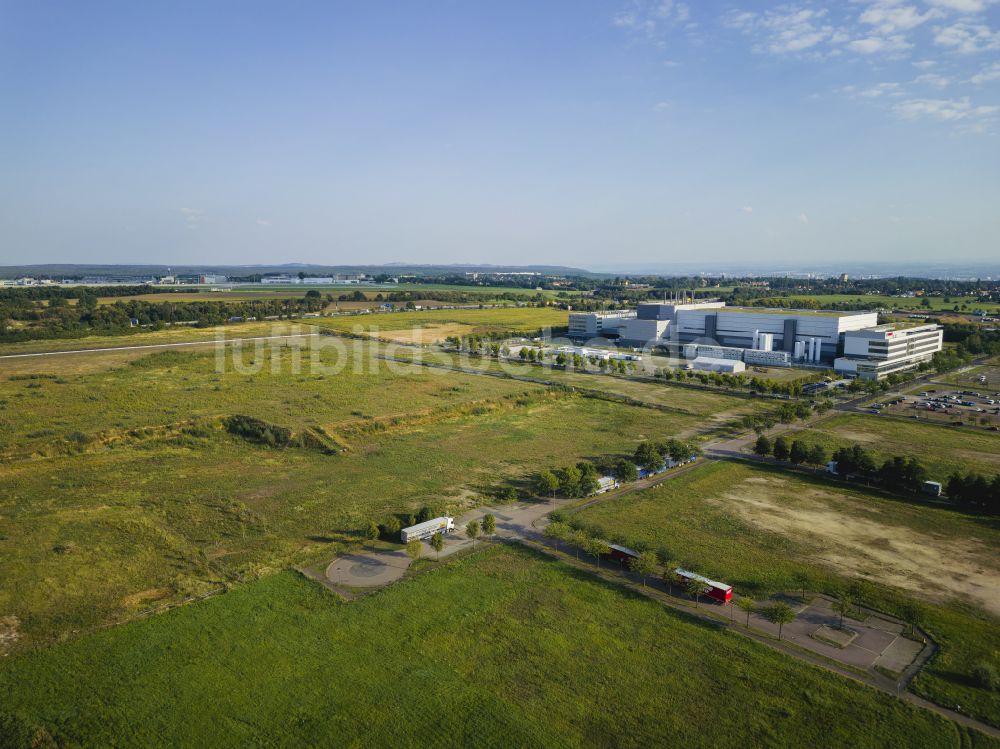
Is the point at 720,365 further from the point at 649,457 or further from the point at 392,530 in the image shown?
the point at 392,530

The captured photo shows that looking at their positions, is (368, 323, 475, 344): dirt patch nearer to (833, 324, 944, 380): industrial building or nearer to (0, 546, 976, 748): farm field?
(833, 324, 944, 380): industrial building

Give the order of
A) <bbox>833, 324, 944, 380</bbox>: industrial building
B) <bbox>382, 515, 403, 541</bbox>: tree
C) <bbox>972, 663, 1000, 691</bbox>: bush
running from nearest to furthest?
<bbox>972, 663, 1000, 691</bbox>: bush → <bbox>382, 515, 403, 541</bbox>: tree → <bbox>833, 324, 944, 380</bbox>: industrial building

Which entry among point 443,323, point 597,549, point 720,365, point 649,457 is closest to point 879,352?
point 720,365

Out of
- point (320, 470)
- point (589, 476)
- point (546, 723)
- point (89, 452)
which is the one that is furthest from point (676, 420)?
point (89, 452)

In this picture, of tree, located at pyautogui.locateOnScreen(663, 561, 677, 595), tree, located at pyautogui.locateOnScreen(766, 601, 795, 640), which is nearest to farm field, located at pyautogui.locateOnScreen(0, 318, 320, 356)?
tree, located at pyautogui.locateOnScreen(663, 561, 677, 595)

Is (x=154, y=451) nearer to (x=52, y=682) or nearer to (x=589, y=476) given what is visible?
(x=52, y=682)

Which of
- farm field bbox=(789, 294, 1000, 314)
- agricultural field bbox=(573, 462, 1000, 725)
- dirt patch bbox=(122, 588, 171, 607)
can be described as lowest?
dirt patch bbox=(122, 588, 171, 607)
